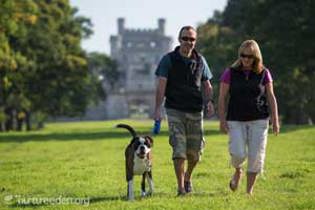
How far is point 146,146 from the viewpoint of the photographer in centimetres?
873

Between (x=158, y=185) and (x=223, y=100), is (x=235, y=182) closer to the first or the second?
(x=223, y=100)

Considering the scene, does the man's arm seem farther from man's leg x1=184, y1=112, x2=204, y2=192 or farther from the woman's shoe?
the woman's shoe

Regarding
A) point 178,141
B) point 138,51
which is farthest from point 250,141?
point 138,51

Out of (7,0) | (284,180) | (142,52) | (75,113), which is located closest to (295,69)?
(7,0)

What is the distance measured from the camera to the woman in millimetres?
8547

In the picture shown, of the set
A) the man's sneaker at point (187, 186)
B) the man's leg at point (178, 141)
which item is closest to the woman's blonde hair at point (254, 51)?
the man's leg at point (178, 141)

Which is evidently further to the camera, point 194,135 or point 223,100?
point 194,135

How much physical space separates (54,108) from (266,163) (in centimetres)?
3896

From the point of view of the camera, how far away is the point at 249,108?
8.56 metres

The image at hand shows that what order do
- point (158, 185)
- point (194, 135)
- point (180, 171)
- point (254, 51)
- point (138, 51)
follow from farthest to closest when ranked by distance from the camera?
point (138, 51), point (158, 185), point (194, 135), point (180, 171), point (254, 51)

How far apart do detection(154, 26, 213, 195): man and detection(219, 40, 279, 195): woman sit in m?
0.38

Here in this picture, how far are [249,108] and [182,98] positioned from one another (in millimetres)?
823

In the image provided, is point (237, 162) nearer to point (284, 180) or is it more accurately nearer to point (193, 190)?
point (193, 190)

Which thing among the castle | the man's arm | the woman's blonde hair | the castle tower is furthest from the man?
the castle tower
